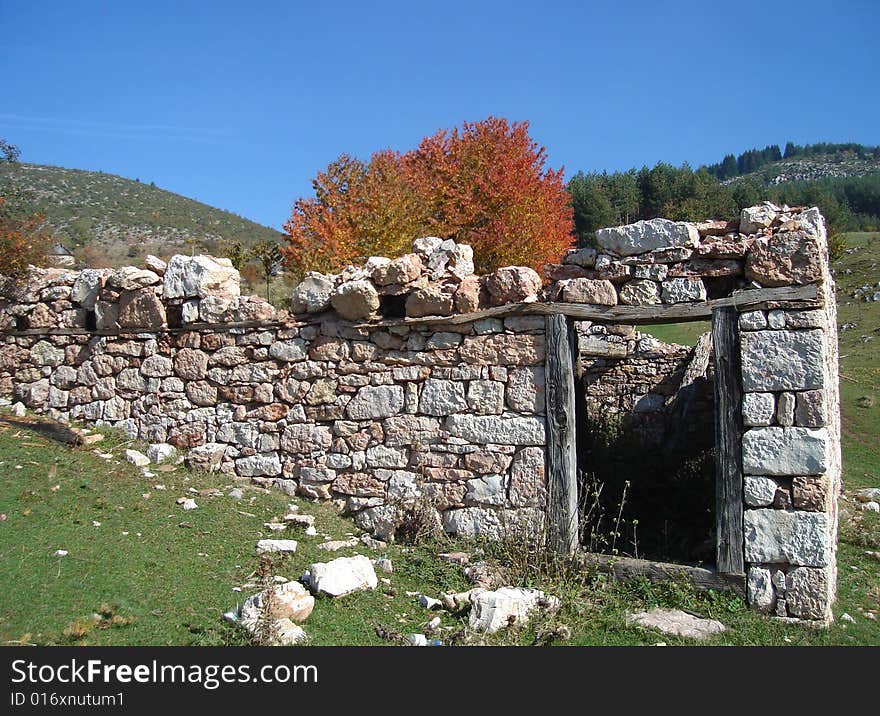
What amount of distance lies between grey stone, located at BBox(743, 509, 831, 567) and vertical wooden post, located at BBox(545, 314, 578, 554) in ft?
4.63

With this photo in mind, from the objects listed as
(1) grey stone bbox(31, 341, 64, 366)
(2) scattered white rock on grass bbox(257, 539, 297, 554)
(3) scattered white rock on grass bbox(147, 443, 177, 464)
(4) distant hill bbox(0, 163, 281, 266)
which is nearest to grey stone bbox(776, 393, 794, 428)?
(2) scattered white rock on grass bbox(257, 539, 297, 554)

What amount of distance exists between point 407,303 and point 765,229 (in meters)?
3.15

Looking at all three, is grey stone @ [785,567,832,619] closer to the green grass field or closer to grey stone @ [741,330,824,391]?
the green grass field

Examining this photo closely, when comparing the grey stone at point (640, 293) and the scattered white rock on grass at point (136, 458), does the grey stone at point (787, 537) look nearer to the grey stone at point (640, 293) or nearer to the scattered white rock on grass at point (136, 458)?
the grey stone at point (640, 293)

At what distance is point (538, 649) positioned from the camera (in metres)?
4.48

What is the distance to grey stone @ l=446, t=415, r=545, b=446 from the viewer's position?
607cm

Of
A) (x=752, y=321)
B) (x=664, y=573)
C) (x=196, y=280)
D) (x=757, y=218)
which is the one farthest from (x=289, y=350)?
(x=757, y=218)

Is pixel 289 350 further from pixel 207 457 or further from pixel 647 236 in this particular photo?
pixel 647 236

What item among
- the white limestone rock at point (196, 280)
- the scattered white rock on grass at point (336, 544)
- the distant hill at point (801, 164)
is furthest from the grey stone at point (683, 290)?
the distant hill at point (801, 164)

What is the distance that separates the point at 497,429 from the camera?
20.3ft

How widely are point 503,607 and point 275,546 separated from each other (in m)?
2.09

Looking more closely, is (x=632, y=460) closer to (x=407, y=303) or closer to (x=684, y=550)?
(x=684, y=550)

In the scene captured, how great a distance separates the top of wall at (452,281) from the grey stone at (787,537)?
177 centimetres

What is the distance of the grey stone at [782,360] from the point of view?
5.18 meters
